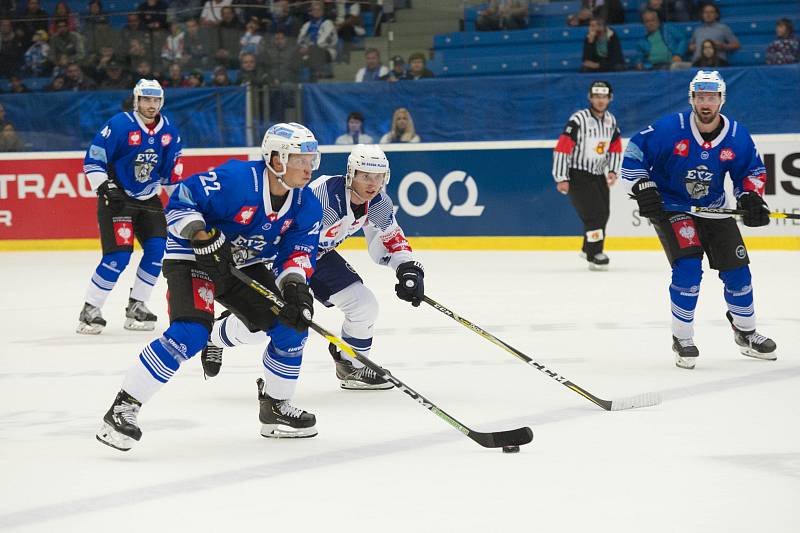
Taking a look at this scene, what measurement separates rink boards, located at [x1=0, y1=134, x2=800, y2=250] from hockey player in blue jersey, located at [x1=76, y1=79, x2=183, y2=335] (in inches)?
173

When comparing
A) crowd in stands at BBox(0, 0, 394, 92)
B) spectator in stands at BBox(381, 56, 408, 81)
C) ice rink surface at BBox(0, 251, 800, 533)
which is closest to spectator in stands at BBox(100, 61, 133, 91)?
crowd in stands at BBox(0, 0, 394, 92)

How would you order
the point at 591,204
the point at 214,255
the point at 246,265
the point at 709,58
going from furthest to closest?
the point at 709,58, the point at 591,204, the point at 246,265, the point at 214,255

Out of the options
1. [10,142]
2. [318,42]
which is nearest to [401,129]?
[318,42]

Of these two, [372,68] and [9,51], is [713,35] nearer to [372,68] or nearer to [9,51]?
[372,68]

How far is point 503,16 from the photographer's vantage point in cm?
1191

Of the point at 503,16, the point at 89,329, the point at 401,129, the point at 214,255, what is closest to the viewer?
the point at 214,255

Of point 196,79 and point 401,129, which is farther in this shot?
point 196,79

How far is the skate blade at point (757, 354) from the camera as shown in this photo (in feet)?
18.7

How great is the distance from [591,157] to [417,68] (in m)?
2.33

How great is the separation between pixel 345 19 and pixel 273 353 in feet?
26.9

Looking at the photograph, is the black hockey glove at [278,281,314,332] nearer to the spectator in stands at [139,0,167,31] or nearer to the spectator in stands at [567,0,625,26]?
the spectator in stands at [567,0,625,26]

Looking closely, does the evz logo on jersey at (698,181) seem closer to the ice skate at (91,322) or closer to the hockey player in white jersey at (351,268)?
the hockey player in white jersey at (351,268)

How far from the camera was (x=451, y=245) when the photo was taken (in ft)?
38.0

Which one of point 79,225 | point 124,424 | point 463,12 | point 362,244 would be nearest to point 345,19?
point 463,12
